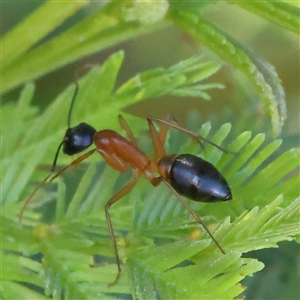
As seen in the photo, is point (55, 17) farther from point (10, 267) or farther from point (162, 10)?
point (10, 267)

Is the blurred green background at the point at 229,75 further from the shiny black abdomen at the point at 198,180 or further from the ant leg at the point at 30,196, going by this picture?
the ant leg at the point at 30,196

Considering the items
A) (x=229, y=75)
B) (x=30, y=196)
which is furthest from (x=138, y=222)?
(x=229, y=75)

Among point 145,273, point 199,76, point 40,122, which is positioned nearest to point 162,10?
point 199,76

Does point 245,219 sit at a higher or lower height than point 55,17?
lower

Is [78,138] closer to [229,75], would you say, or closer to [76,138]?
[76,138]

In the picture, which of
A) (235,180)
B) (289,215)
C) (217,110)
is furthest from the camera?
(217,110)

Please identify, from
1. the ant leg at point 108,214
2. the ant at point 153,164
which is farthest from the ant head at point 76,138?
the ant leg at point 108,214
